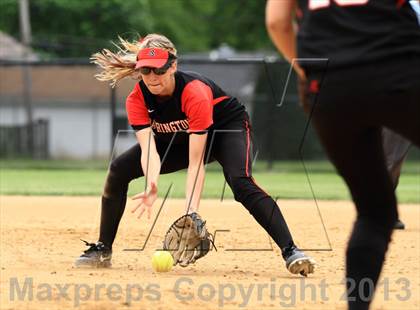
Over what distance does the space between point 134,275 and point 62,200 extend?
6.83 m

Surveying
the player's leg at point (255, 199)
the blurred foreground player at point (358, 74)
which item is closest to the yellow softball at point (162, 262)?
the player's leg at point (255, 199)

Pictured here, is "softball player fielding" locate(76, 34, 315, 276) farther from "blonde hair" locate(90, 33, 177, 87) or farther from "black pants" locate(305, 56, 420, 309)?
"black pants" locate(305, 56, 420, 309)

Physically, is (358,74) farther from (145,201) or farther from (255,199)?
(255,199)

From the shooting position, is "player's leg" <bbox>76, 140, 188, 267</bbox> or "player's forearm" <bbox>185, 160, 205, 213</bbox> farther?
"player's leg" <bbox>76, 140, 188, 267</bbox>

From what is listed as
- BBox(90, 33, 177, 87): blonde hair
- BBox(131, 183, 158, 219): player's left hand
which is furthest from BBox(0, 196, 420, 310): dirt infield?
BBox(90, 33, 177, 87): blonde hair

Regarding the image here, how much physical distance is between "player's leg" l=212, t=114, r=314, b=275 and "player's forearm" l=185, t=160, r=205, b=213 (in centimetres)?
18

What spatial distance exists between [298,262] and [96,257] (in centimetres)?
151

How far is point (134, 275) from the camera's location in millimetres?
5988

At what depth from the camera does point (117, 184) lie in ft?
21.4

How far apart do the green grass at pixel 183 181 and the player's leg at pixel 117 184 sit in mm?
6917

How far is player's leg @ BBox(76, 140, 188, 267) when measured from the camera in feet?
21.1

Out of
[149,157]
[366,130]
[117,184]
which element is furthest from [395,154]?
[366,130]

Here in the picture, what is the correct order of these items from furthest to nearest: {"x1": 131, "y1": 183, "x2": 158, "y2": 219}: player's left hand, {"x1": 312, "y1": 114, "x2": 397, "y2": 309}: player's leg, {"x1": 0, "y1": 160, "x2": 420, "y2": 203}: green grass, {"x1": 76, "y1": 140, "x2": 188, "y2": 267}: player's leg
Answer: {"x1": 0, "y1": 160, "x2": 420, "y2": 203}: green grass
{"x1": 76, "y1": 140, "x2": 188, "y2": 267}: player's leg
{"x1": 131, "y1": 183, "x2": 158, "y2": 219}: player's left hand
{"x1": 312, "y1": 114, "x2": 397, "y2": 309}: player's leg

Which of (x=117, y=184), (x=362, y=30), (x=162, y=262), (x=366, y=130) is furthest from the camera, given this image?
(x=117, y=184)
